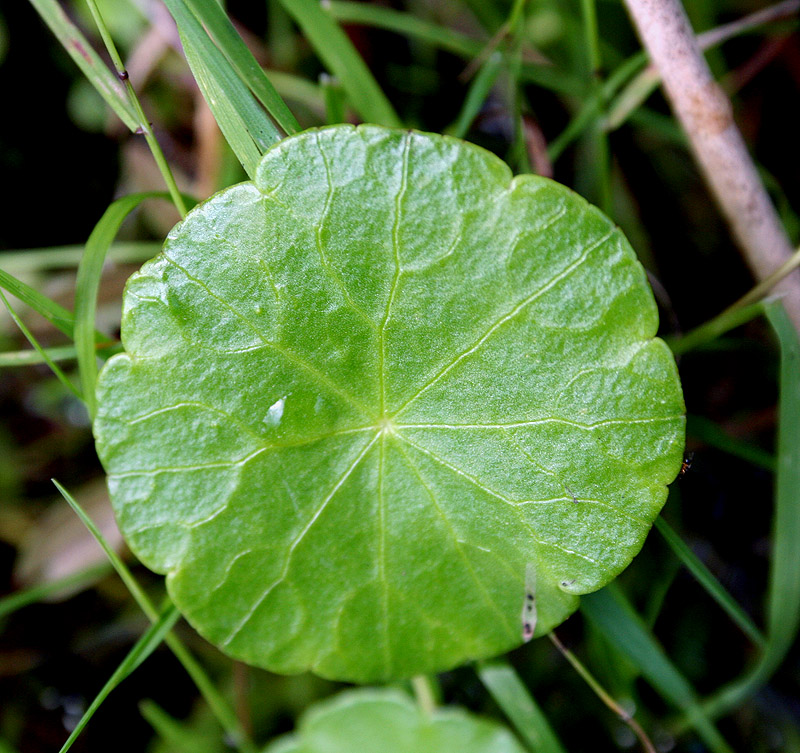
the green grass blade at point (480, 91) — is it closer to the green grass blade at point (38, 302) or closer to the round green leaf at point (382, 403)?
the round green leaf at point (382, 403)

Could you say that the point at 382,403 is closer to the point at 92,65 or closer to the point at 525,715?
the point at 525,715

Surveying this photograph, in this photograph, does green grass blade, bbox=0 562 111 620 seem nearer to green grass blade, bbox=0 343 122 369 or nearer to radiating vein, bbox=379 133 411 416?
green grass blade, bbox=0 343 122 369

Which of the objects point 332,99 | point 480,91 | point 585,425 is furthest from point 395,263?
point 480,91

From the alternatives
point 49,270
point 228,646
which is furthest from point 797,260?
point 49,270

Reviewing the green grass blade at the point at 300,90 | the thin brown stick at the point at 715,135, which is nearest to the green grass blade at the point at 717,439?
the thin brown stick at the point at 715,135

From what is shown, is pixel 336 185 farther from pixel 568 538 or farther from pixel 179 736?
pixel 179 736

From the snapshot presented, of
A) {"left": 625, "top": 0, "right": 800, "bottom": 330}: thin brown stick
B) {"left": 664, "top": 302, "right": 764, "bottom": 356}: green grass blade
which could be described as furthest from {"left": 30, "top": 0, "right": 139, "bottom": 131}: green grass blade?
{"left": 664, "top": 302, "right": 764, "bottom": 356}: green grass blade
